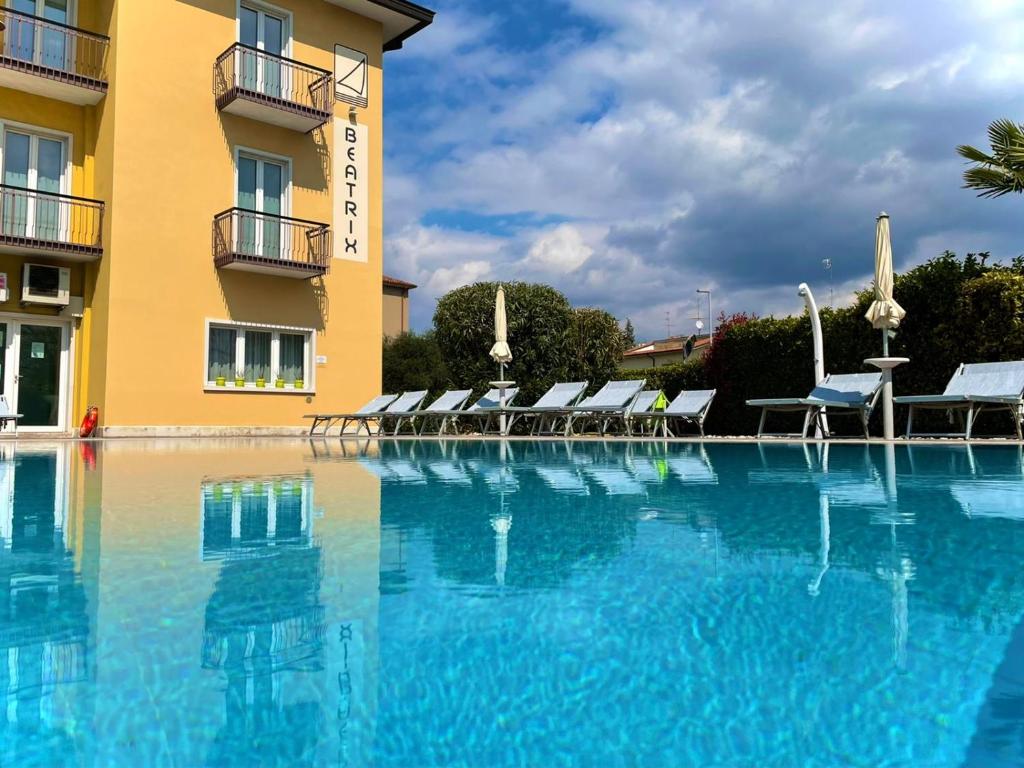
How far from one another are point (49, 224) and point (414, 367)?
41.5 feet

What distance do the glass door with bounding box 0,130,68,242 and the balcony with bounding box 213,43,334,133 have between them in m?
3.22

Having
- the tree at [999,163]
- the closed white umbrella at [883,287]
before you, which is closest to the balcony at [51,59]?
the closed white umbrella at [883,287]

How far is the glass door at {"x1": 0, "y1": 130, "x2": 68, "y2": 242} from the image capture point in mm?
13406

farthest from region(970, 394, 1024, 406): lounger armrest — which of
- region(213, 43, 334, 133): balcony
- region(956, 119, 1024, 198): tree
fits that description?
region(213, 43, 334, 133): balcony

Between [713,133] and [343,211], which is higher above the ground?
[713,133]

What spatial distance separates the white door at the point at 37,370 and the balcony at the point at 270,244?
3.24 metres

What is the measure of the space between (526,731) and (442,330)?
23.9 meters

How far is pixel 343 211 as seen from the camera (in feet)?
55.6

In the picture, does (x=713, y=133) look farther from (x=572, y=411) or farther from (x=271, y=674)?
(x=271, y=674)

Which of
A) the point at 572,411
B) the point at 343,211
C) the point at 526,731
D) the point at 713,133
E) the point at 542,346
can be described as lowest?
the point at 526,731

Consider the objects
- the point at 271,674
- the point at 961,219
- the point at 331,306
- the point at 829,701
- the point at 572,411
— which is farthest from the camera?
the point at 331,306

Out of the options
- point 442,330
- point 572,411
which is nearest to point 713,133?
point 572,411

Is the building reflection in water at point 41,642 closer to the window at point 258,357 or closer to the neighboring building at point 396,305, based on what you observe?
the window at point 258,357


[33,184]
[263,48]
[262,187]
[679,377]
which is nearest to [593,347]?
[679,377]
